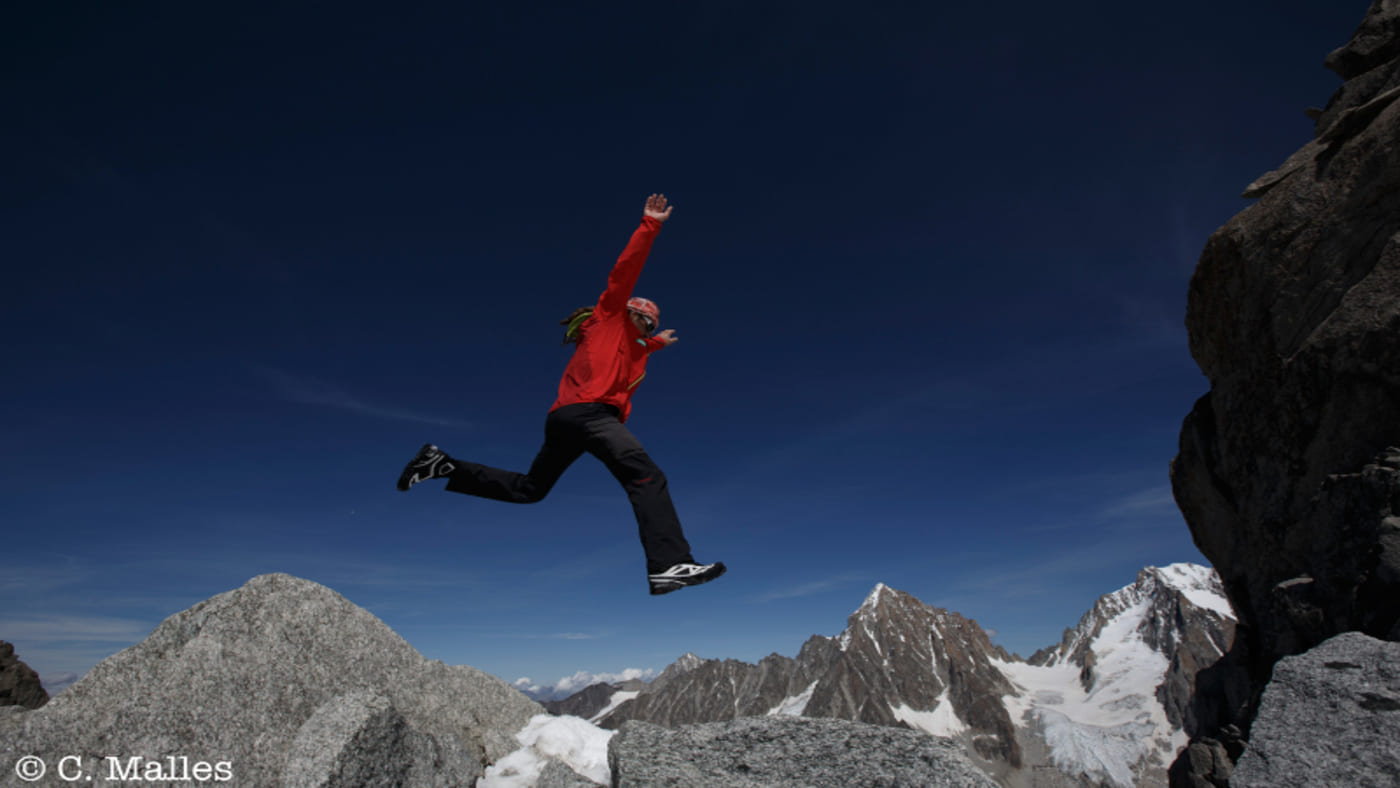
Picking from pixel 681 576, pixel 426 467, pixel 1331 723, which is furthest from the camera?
pixel 426 467

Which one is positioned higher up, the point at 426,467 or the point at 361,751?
the point at 426,467

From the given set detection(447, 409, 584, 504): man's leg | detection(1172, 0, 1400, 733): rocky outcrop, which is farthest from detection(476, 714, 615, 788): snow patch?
detection(1172, 0, 1400, 733): rocky outcrop

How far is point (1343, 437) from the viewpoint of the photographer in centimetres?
1393

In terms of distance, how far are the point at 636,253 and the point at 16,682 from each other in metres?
16.6

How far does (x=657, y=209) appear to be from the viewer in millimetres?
A: 8320

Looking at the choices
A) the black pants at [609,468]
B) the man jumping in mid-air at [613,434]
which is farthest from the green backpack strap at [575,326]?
the black pants at [609,468]

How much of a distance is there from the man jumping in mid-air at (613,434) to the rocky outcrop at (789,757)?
5.30 ft

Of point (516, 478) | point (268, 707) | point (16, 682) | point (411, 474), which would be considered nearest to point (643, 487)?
point (516, 478)

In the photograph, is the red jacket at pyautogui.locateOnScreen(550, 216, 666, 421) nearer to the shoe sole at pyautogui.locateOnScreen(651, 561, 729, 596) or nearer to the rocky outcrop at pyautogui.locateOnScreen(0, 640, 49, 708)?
the shoe sole at pyautogui.locateOnScreen(651, 561, 729, 596)

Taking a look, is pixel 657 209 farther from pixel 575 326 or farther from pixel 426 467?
pixel 426 467

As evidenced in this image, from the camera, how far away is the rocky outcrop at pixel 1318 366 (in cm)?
1265

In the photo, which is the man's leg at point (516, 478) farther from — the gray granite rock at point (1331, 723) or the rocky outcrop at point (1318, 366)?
the rocky outcrop at point (1318, 366)

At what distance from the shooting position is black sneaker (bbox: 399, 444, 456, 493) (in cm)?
893

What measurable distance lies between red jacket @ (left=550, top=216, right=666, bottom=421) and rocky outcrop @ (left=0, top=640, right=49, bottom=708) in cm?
1432
